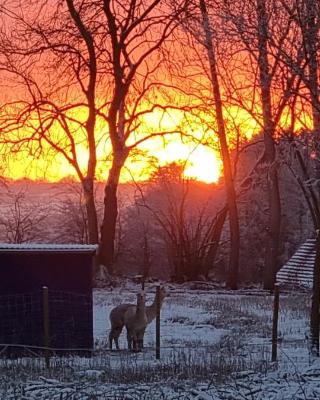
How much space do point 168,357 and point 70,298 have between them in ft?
8.78

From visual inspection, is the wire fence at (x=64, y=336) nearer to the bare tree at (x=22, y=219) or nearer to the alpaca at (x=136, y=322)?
the alpaca at (x=136, y=322)

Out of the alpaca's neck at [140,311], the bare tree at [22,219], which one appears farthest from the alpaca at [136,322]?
the bare tree at [22,219]

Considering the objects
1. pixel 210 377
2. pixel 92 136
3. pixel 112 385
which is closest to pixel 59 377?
pixel 112 385

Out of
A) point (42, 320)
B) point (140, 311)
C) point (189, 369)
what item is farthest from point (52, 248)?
point (189, 369)

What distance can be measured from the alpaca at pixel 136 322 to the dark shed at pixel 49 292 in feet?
2.42

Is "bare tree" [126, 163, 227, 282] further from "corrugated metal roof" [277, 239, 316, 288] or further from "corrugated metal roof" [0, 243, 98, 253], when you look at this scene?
"corrugated metal roof" [0, 243, 98, 253]

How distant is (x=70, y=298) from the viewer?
1397 centimetres

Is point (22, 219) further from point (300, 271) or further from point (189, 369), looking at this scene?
point (189, 369)

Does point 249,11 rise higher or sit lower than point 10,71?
lower

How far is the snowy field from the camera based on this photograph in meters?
8.97

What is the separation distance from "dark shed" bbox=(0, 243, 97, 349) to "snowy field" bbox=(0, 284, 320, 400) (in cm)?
79

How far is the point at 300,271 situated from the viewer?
31.8 m

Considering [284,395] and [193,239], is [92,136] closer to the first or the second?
[193,239]

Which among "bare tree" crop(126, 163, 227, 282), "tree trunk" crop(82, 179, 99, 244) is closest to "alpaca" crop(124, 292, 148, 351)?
"tree trunk" crop(82, 179, 99, 244)
